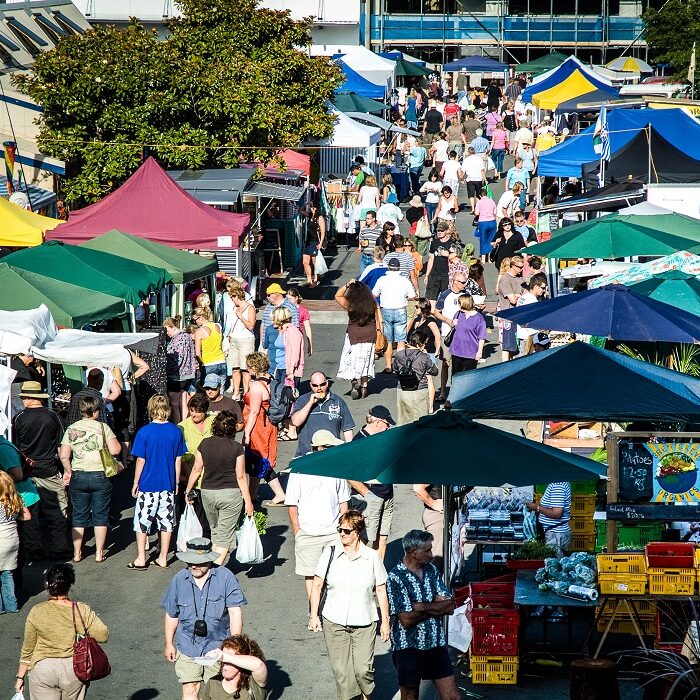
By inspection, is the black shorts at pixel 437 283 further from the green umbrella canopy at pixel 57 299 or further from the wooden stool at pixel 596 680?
the wooden stool at pixel 596 680

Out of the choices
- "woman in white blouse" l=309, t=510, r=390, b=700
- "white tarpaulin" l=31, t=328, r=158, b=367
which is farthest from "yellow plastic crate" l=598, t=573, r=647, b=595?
"white tarpaulin" l=31, t=328, r=158, b=367

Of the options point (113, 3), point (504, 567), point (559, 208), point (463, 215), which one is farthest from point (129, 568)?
point (113, 3)

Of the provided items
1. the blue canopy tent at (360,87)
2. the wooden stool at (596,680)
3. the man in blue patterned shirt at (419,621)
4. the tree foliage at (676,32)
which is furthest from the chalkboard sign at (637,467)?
the tree foliage at (676,32)

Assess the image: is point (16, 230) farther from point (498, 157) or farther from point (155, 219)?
point (498, 157)

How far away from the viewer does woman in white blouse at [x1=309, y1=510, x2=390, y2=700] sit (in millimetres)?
8445

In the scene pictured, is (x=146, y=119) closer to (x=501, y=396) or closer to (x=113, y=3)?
(x=501, y=396)

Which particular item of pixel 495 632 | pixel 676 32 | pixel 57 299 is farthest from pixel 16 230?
pixel 676 32

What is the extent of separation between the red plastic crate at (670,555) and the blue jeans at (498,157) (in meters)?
25.9

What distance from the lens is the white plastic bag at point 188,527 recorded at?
36.8 ft

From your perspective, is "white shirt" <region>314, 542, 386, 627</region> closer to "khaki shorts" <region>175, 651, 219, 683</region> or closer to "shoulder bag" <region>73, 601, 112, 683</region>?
"khaki shorts" <region>175, 651, 219, 683</region>

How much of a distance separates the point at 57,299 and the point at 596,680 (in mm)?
8217

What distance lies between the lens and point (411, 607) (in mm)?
8055

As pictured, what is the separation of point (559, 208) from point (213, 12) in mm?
8201

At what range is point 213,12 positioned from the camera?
81.1ft
